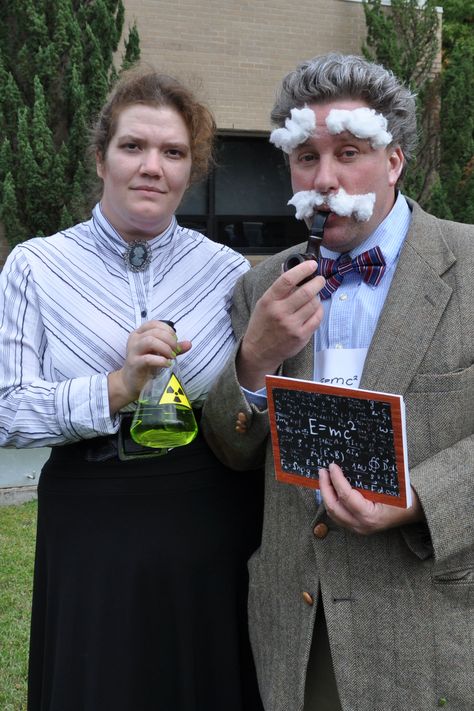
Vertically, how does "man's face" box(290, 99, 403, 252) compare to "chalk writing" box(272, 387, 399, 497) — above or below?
above

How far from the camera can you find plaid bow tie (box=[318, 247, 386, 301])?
2.11m

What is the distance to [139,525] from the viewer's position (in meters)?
2.39

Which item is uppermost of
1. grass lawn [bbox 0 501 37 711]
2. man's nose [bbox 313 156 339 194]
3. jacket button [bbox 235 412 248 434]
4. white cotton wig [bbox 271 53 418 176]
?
white cotton wig [bbox 271 53 418 176]

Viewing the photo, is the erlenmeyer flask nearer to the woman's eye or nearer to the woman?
the woman

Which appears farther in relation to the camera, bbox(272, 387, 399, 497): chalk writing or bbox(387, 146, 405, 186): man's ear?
bbox(387, 146, 405, 186): man's ear

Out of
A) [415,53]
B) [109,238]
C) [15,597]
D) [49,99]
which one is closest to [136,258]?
[109,238]

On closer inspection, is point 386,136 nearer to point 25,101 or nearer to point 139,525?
point 139,525

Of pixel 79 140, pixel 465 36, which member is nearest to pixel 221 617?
pixel 79 140

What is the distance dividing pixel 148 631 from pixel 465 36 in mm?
18979

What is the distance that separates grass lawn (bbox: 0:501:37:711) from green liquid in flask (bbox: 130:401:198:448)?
7.63 ft

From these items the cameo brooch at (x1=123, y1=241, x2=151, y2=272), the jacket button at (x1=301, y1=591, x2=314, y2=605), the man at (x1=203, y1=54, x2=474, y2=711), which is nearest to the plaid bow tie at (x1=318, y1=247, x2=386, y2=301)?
the man at (x1=203, y1=54, x2=474, y2=711)

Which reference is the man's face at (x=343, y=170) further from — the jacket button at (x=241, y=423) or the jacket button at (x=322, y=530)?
the jacket button at (x=322, y=530)

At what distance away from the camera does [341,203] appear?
6.68 feet

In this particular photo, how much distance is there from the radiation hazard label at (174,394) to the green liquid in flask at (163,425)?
0.4 inches
